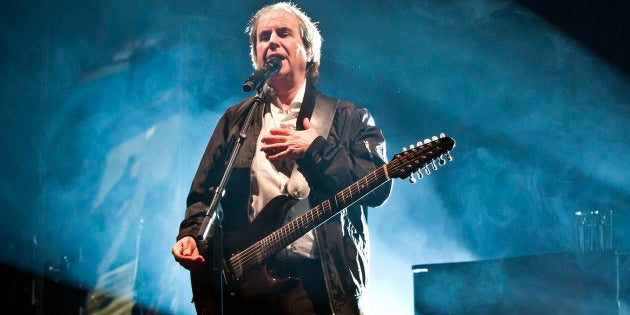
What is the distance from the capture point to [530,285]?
9.16 feet

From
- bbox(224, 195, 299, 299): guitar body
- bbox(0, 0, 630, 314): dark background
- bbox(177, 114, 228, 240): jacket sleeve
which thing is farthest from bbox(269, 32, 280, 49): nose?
bbox(0, 0, 630, 314): dark background

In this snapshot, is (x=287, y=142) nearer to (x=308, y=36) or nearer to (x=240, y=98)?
(x=308, y=36)

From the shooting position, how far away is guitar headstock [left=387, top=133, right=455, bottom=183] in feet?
7.64

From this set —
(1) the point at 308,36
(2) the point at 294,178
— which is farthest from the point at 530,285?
(1) the point at 308,36

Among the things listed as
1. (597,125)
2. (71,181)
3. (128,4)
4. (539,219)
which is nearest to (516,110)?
(597,125)

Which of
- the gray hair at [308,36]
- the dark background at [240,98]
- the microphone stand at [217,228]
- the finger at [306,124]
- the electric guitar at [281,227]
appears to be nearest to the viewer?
the microphone stand at [217,228]

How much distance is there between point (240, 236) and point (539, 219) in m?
2.23

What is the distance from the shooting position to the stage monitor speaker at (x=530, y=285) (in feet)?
8.64

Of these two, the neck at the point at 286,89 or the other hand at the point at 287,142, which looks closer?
the other hand at the point at 287,142

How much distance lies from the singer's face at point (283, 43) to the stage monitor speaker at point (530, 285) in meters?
1.21

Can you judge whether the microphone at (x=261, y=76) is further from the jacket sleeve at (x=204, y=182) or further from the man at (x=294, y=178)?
the jacket sleeve at (x=204, y=182)

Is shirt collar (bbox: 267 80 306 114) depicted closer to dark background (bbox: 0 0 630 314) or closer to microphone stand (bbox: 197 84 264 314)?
microphone stand (bbox: 197 84 264 314)

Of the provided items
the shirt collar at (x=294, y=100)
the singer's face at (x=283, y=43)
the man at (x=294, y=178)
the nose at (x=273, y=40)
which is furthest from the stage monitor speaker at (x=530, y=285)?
the nose at (x=273, y=40)

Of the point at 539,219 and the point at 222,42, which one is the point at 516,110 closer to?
the point at 539,219
